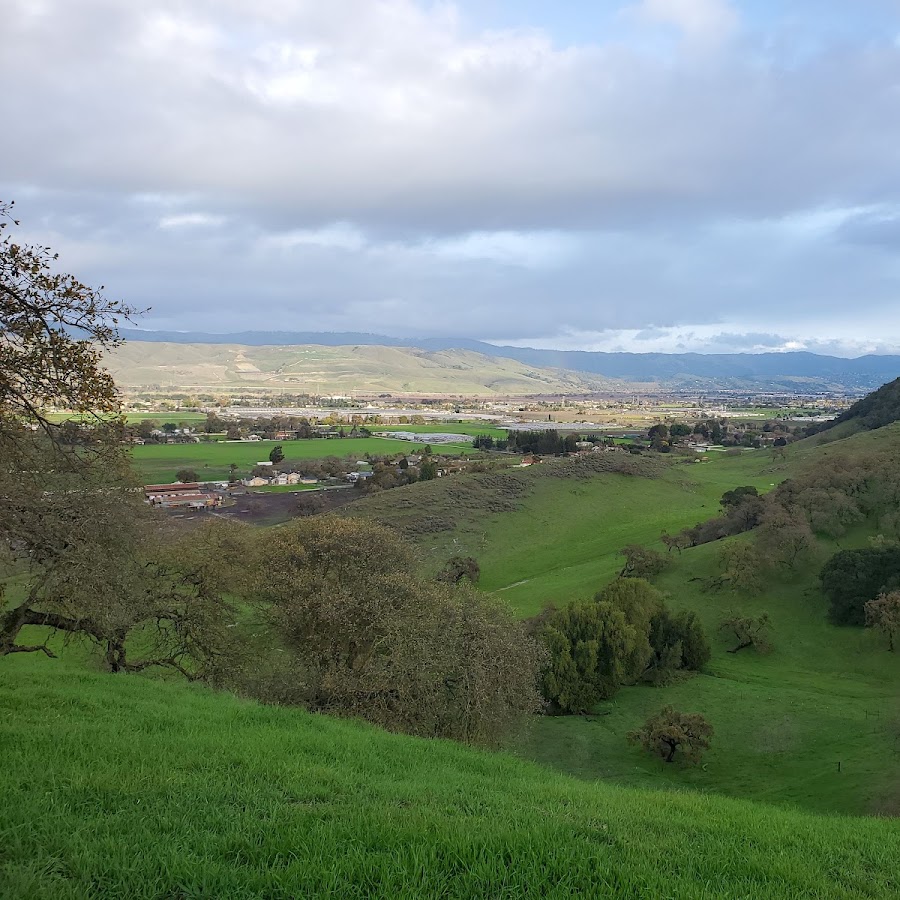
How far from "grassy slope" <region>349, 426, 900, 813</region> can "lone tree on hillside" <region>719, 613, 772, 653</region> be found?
23.2 inches

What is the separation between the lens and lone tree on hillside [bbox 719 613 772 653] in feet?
134

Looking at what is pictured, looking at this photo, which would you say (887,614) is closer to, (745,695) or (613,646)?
(745,695)

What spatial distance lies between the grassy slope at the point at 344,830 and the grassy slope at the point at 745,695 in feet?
53.1

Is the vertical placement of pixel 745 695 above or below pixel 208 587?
below


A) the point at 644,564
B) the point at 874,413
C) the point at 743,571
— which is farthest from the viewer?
the point at 874,413

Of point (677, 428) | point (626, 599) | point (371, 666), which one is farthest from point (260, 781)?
point (677, 428)

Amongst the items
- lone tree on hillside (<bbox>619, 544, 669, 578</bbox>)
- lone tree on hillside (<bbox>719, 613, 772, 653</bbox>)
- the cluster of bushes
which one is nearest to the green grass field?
lone tree on hillside (<bbox>619, 544, 669, 578</bbox>)

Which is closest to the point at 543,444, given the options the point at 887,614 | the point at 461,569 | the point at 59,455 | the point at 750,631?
the point at 461,569

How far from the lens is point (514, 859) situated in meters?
6.41

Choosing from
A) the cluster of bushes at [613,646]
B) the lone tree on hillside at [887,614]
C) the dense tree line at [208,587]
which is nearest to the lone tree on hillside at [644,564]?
the cluster of bushes at [613,646]

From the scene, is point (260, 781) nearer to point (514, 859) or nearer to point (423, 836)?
point (423, 836)

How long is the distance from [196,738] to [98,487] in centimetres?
703

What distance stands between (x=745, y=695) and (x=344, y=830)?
32.2 meters

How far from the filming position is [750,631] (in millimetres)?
40938
